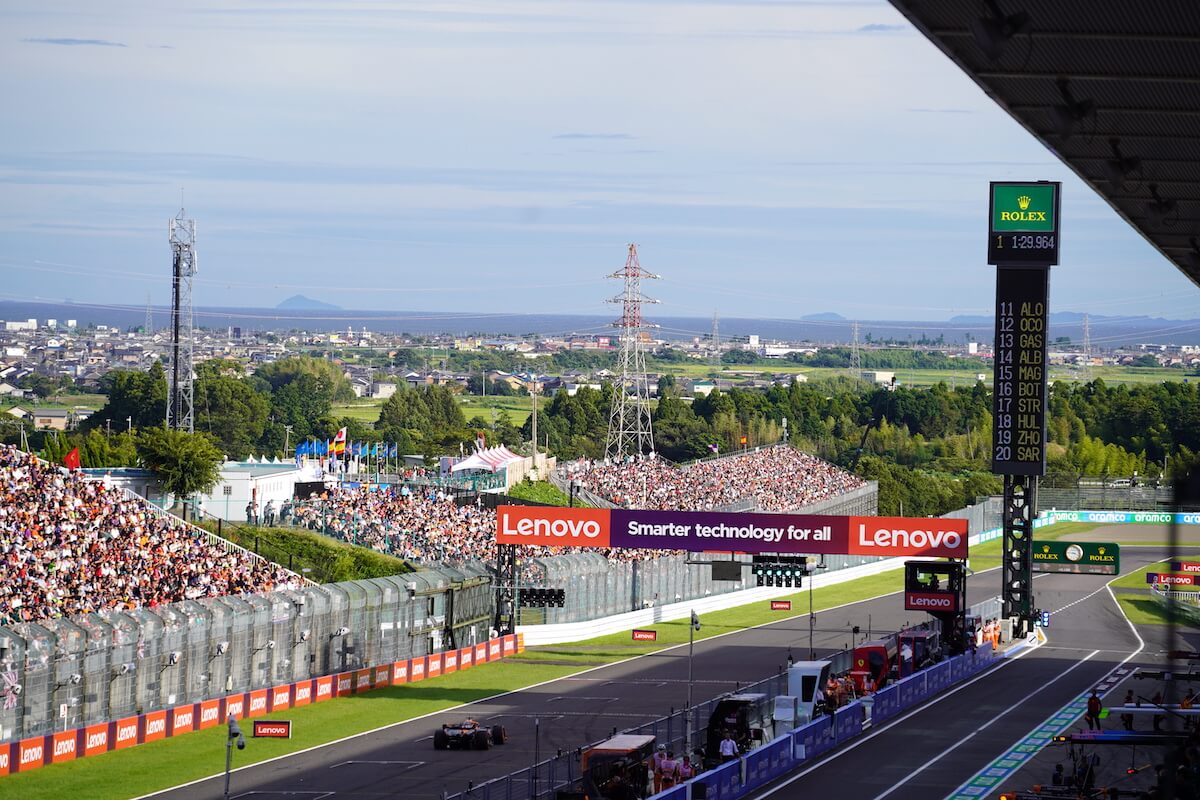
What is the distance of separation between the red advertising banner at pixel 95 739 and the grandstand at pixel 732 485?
42.3 meters

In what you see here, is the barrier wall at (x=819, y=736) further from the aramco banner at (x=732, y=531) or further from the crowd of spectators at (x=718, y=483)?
the crowd of spectators at (x=718, y=483)

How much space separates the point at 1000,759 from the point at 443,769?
1180 centimetres

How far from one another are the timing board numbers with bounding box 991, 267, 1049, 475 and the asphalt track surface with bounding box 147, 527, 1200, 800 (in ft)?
22.5

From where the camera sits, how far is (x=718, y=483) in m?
85.9

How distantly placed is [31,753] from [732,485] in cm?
Answer: 5812

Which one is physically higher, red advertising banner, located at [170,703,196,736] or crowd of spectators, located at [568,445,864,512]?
crowd of spectators, located at [568,445,864,512]

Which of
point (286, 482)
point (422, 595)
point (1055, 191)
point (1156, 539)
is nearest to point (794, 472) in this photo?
point (1156, 539)

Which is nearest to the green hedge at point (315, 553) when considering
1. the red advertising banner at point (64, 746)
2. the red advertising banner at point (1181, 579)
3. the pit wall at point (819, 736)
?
the pit wall at point (819, 736)

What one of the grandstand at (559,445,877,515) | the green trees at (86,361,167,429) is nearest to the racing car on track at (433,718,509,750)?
the grandstand at (559,445,877,515)

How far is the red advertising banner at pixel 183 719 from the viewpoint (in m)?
34.9

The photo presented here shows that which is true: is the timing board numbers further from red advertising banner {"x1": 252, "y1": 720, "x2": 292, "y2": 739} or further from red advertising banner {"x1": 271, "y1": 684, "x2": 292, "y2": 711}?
red advertising banner {"x1": 252, "y1": 720, "x2": 292, "y2": 739}

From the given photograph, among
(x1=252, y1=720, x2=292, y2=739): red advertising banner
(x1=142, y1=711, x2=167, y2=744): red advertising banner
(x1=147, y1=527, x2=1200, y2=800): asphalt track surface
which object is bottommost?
(x1=147, y1=527, x2=1200, y2=800): asphalt track surface

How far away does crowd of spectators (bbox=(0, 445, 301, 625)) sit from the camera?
3631cm

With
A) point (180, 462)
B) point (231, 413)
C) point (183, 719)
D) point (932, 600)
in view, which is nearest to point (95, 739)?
point (183, 719)
